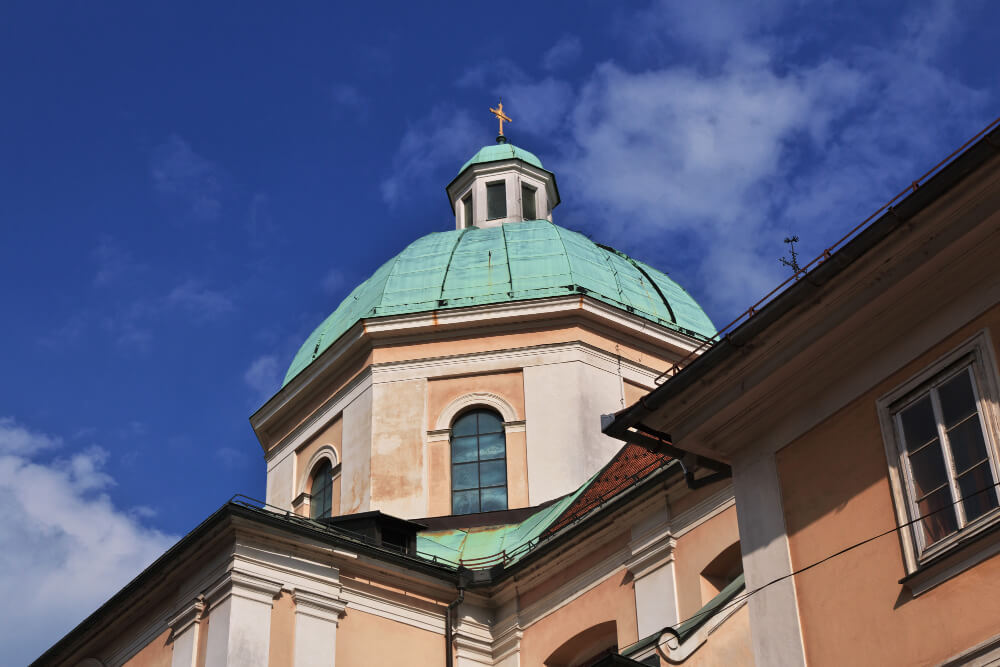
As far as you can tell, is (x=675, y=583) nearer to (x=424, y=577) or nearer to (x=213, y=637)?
(x=424, y=577)

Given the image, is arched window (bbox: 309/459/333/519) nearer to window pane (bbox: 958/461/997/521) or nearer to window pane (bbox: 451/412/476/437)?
window pane (bbox: 451/412/476/437)

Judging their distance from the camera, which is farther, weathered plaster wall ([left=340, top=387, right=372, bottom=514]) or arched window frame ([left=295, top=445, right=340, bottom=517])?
arched window frame ([left=295, top=445, right=340, bottom=517])

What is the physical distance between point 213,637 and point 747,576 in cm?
858

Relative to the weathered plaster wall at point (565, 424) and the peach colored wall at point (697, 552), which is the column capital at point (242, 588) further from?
the weathered plaster wall at point (565, 424)

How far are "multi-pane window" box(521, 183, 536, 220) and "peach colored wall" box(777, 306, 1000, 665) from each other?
18.6 m

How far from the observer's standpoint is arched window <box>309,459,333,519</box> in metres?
23.2

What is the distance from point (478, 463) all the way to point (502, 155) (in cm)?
854

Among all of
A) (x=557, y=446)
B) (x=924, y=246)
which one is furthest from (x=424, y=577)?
(x=924, y=246)

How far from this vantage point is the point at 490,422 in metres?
22.5

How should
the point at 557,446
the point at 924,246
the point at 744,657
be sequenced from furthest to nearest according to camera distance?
the point at 557,446, the point at 744,657, the point at 924,246

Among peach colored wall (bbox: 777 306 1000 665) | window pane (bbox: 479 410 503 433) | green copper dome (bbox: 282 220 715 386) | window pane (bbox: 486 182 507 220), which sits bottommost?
peach colored wall (bbox: 777 306 1000 665)

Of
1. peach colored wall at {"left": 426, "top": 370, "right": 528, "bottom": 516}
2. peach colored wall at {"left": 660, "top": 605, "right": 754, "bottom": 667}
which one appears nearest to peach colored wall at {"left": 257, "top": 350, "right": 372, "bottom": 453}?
peach colored wall at {"left": 426, "top": 370, "right": 528, "bottom": 516}

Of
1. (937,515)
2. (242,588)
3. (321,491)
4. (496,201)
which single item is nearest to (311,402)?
(321,491)

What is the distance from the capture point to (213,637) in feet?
54.1
